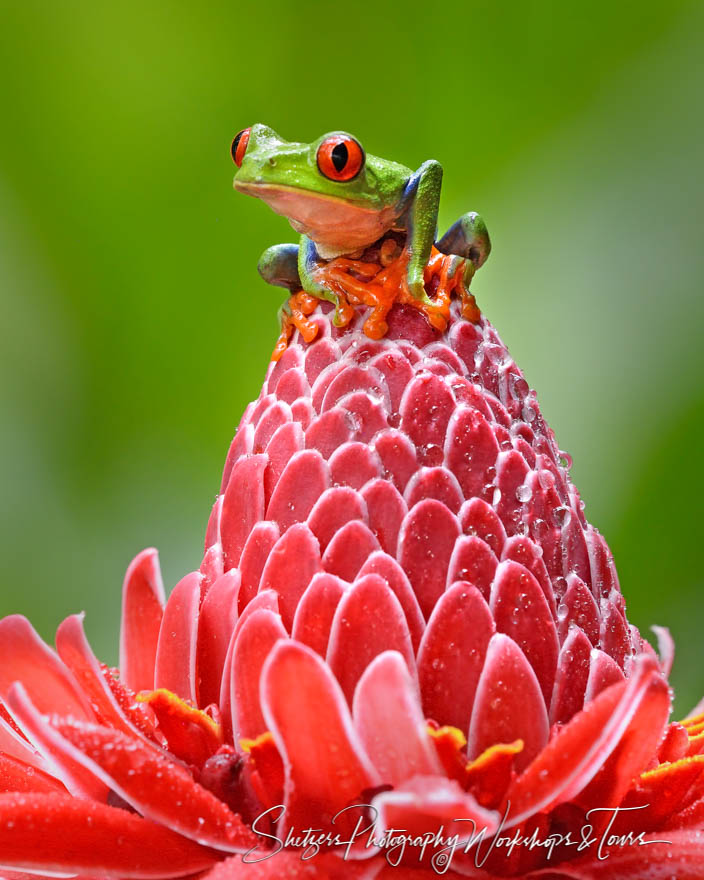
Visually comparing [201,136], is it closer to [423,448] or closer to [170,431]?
[170,431]

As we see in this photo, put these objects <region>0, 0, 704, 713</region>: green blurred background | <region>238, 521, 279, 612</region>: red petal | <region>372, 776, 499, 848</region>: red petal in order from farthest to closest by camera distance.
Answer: <region>0, 0, 704, 713</region>: green blurred background → <region>238, 521, 279, 612</region>: red petal → <region>372, 776, 499, 848</region>: red petal

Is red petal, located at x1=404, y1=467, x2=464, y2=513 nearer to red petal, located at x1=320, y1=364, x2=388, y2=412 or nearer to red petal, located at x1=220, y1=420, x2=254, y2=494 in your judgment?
red petal, located at x1=320, y1=364, x2=388, y2=412

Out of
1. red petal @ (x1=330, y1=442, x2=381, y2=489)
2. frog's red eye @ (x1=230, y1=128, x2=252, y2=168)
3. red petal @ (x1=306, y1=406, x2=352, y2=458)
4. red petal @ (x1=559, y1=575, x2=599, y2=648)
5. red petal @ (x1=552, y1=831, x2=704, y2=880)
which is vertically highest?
frog's red eye @ (x1=230, y1=128, x2=252, y2=168)

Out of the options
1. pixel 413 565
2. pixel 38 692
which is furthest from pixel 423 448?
pixel 38 692

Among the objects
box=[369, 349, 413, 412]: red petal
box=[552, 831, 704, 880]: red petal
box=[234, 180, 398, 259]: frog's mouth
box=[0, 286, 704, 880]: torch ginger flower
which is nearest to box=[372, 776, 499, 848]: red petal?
box=[0, 286, 704, 880]: torch ginger flower

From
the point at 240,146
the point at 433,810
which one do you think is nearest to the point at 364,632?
the point at 433,810

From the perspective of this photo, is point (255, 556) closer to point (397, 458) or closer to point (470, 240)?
point (397, 458)
